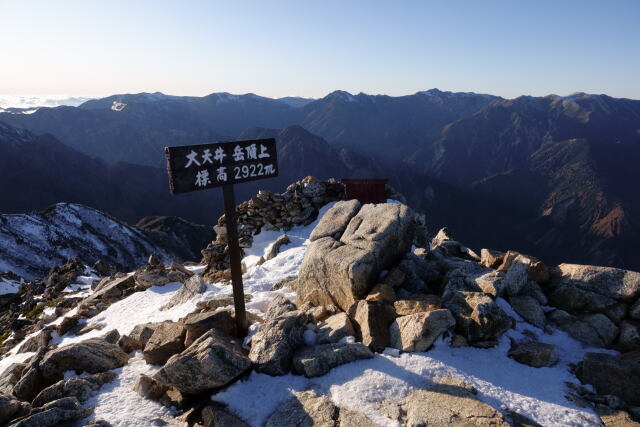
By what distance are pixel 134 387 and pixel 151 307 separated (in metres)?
6.86

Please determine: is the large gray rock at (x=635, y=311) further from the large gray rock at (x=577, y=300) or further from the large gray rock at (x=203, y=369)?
the large gray rock at (x=203, y=369)

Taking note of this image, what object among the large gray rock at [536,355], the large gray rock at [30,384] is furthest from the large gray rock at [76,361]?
the large gray rock at [536,355]

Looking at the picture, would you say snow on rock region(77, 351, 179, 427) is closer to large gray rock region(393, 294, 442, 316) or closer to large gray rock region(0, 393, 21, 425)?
large gray rock region(0, 393, 21, 425)

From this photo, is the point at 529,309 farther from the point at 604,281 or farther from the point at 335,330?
the point at 335,330

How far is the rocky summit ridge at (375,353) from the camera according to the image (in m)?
6.52

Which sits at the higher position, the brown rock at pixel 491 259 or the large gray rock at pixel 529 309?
the brown rock at pixel 491 259

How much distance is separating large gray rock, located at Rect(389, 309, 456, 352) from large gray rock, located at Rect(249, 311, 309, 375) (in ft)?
7.17

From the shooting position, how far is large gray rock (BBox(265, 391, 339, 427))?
20.4ft

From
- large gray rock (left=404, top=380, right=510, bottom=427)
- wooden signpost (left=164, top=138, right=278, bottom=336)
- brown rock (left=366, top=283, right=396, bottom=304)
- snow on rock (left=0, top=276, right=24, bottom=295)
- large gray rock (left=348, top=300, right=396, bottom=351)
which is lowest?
snow on rock (left=0, top=276, right=24, bottom=295)

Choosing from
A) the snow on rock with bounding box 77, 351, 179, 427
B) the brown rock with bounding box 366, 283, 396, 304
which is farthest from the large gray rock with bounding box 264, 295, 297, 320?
the snow on rock with bounding box 77, 351, 179, 427

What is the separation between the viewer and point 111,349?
903 cm

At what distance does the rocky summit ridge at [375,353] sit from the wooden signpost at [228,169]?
1.77 metres

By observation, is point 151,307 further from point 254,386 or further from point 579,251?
point 579,251

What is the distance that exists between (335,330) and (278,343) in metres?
1.39
